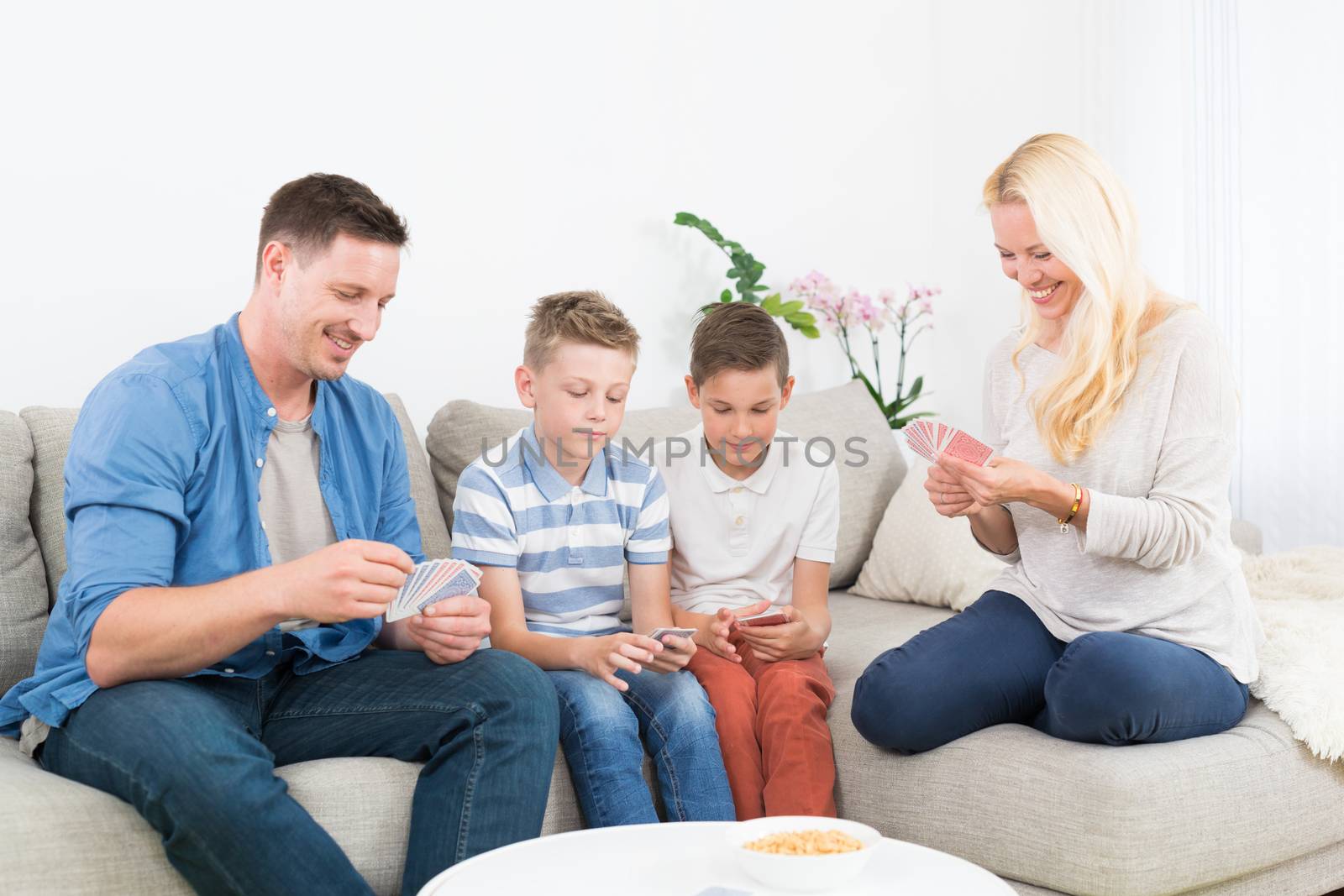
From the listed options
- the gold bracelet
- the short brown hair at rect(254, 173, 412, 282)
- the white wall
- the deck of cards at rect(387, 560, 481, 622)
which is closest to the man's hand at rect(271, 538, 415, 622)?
the deck of cards at rect(387, 560, 481, 622)

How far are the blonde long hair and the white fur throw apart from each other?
1.63 feet

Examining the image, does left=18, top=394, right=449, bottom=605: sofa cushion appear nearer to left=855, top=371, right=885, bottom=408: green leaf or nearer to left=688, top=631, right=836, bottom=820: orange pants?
left=688, top=631, right=836, bottom=820: orange pants

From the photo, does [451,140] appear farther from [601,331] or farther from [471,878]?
[471,878]

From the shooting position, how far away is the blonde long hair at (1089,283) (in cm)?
191

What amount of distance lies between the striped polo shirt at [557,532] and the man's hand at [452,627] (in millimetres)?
252

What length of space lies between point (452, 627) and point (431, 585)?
82 millimetres

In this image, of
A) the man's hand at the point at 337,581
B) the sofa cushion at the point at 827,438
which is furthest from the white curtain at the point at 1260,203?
the man's hand at the point at 337,581

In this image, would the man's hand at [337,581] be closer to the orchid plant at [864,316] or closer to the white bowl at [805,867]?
the white bowl at [805,867]

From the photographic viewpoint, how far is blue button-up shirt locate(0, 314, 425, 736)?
1.54 m

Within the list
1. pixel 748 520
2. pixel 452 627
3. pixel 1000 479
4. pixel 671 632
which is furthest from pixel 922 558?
pixel 452 627

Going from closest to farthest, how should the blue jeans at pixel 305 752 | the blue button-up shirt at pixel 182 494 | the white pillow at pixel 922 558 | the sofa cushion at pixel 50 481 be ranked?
the blue jeans at pixel 305 752, the blue button-up shirt at pixel 182 494, the sofa cushion at pixel 50 481, the white pillow at pixel 922 558

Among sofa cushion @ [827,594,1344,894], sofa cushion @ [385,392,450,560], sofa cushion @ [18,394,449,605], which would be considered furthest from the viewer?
sofa cushion @ [385,392,450,560]

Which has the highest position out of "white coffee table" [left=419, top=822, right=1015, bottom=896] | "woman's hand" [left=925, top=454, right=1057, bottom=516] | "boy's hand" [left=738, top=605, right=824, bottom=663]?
"woman's hand" [left=925, top=454, right=1057, bottom=516]

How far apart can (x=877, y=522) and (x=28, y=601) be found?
1.97 metres
